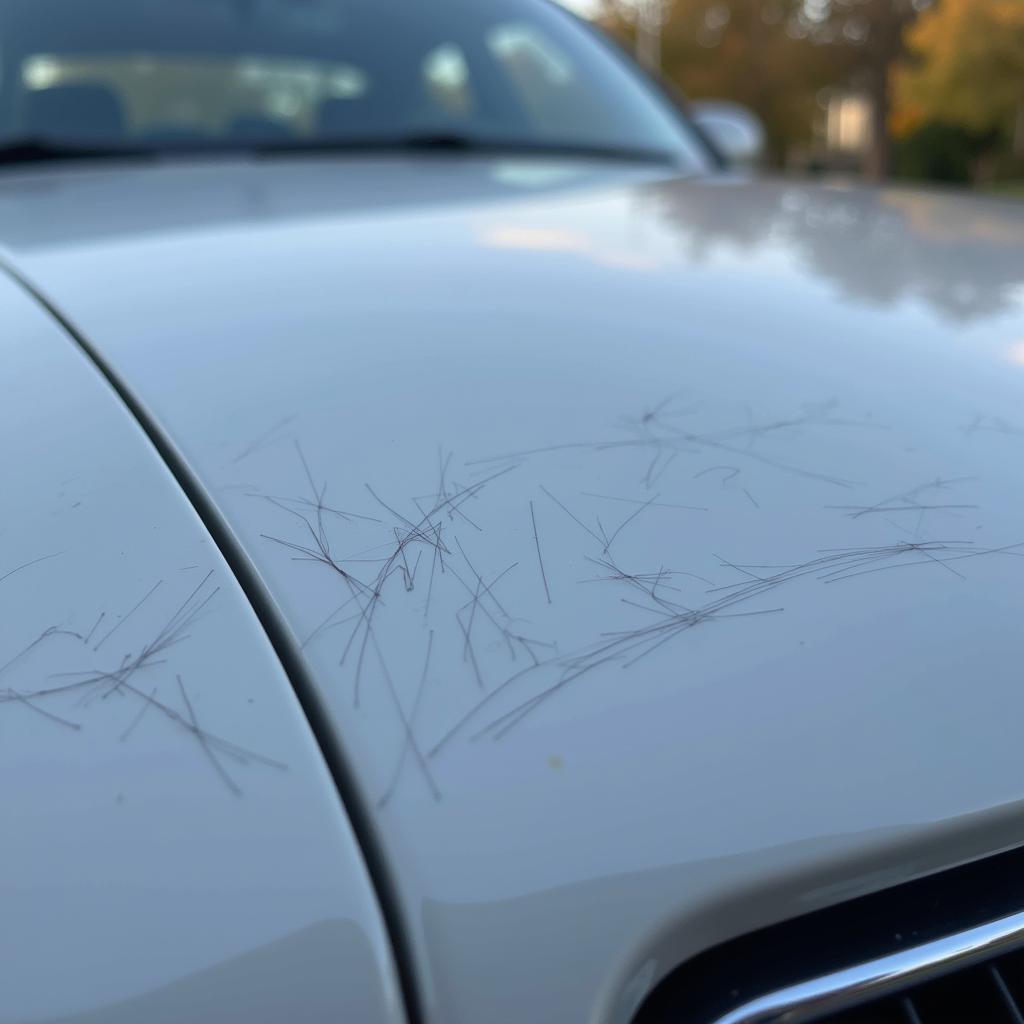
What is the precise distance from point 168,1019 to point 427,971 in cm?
12

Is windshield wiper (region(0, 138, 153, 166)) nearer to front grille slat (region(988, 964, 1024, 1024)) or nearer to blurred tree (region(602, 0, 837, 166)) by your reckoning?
front grille slat (region(988, 964, 1024, 1024))

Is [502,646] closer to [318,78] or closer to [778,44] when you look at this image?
[318,78]

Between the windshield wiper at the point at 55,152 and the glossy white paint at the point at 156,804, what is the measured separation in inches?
50.8

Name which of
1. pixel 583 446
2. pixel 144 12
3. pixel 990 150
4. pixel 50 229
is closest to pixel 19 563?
pixel 583 446

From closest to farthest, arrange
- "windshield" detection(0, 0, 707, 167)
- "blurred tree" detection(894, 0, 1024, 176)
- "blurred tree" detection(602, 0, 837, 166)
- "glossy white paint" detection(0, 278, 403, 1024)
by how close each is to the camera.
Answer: "glossy white paint" detection(0, 278, 403, 1024) < "windshield" detection(0, 0, 707, 167) < "blurred tree" detection(894, 0, 1024, 176) < "blurred tree" detection(602, 0, 837, 166)

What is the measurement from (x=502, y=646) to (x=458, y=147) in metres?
1.68

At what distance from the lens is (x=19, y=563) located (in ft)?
2.14

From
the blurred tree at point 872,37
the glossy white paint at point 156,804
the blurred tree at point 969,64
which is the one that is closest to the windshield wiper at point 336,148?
the glossy white paint at point 156,804

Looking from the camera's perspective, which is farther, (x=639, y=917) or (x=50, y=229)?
(x=50, y=229)

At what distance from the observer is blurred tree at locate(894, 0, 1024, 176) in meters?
18.9

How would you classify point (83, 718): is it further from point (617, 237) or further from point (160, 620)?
point (617, 237)

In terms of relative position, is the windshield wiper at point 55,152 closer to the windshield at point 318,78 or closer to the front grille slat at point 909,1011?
the windshield at point 318,78

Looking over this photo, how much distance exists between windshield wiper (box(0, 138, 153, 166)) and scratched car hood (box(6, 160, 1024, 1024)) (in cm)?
68

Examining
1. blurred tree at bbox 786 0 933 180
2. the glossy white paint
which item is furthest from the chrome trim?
blurred tree at bbox 786 0 933 180
